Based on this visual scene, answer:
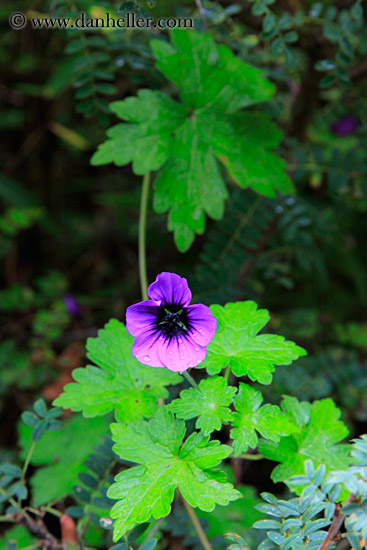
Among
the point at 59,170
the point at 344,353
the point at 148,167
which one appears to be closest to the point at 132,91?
the point at 59,170

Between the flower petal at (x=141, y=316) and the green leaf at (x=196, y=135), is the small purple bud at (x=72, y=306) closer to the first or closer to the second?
the green leaf at (x=196, y=135)

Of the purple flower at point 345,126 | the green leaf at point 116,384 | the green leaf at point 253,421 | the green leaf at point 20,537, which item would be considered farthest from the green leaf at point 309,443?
the purple flower at point 345,126

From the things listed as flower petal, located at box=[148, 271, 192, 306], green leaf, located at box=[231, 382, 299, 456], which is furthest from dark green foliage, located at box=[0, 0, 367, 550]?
flower petal, located at box=[148, 271, 192, 306]

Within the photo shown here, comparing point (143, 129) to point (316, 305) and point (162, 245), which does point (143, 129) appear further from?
point (316, 305)

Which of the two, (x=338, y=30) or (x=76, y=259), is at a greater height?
(x=338, y=30)
